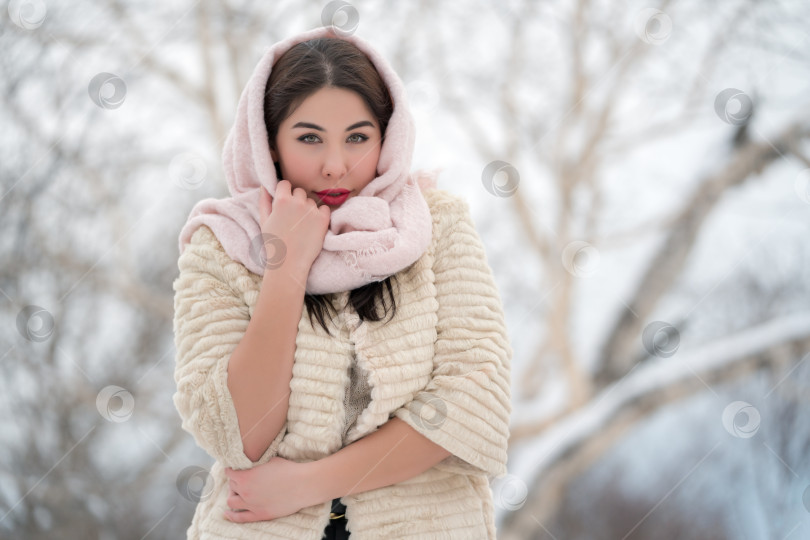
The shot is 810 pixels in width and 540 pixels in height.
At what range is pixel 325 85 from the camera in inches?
38.5

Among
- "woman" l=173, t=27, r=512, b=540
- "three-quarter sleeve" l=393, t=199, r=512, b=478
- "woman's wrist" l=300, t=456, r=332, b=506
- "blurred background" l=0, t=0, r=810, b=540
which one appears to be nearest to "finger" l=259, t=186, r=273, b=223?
"woman" l=173, t=27, r=512, b=540

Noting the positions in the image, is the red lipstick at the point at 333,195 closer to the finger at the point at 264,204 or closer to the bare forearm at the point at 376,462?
the finger at the point at 264,204

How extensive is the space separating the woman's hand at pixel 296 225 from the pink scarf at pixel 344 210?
0.02 m

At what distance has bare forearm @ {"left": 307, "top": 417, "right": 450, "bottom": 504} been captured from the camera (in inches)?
34.7

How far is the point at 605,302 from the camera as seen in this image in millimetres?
2512

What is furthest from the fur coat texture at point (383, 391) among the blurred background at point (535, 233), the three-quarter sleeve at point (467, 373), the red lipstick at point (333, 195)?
the blurred background at point (535, 233)

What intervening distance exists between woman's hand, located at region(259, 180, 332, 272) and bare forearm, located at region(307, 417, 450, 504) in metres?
0.27

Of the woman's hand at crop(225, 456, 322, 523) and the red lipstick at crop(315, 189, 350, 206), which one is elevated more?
the red lipstick at crop(315, 189, 350, 206)

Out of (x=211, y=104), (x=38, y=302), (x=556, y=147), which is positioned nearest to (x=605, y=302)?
(x=556, y=147)

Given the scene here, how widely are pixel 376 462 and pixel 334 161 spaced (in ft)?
1.46

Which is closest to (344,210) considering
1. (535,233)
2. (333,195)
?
(333,195)

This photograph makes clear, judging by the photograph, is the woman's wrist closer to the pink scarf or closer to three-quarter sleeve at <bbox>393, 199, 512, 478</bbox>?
three-quarter sleeve at <bbox>393, 199, 512, 478</bbox>

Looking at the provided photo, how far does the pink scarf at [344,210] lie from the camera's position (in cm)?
95

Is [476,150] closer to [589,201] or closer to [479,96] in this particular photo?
[479,96]
